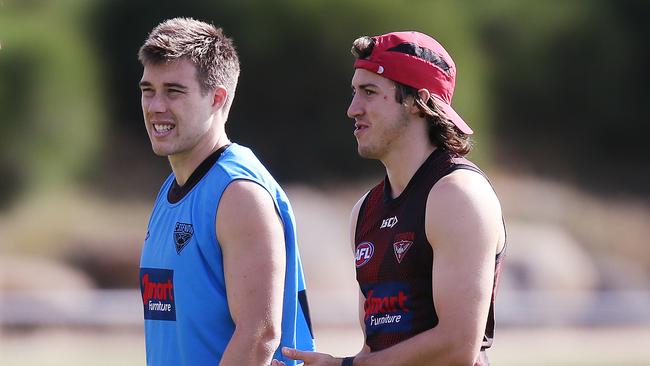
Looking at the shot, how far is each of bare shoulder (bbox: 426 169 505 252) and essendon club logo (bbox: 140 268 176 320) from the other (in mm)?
1052

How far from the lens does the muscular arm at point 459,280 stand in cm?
433

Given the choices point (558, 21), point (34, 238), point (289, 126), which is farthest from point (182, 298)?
point (558, 21)

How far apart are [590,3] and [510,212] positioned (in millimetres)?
11444

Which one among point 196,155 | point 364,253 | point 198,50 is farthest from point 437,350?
point 198,50

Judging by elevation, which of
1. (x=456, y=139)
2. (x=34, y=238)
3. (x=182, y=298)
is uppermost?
(x=34, y=238)

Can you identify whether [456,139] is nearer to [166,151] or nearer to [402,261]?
[402,261]

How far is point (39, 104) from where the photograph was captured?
83.7ft

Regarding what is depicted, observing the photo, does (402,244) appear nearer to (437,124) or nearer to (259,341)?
(437,124)

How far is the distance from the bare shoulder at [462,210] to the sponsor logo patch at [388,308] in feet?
0.87

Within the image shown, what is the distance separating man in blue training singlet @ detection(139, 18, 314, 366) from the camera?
14.8 feet

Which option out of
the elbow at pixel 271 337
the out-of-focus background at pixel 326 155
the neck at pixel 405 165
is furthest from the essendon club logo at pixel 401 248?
the out-of-focus background at pixel 326 155

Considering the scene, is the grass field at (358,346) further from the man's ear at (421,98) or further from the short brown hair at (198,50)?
the man's ear at (421,98)

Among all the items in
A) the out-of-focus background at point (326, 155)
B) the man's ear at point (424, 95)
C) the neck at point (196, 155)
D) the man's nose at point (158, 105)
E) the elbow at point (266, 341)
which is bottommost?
the elbow at point (266, 341)

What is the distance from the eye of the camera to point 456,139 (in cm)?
477
